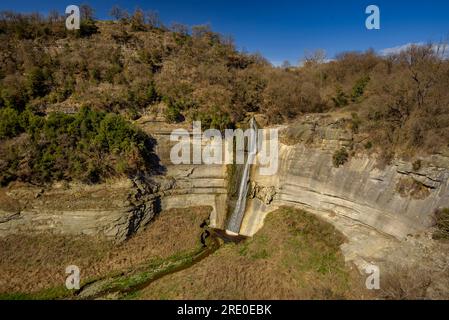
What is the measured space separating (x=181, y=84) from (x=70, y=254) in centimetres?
2474

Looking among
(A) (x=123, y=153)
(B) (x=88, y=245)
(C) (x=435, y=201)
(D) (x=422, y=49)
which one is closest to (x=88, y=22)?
(A) (x=123, y=153)

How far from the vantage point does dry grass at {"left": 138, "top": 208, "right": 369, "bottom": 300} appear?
59.9ft

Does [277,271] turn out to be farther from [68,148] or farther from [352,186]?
[68,148]

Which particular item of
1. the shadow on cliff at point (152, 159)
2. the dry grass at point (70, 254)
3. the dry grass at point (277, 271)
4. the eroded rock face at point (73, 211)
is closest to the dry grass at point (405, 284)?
the dry grass at point (277, 271)

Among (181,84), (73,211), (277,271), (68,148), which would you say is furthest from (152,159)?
(277,271)

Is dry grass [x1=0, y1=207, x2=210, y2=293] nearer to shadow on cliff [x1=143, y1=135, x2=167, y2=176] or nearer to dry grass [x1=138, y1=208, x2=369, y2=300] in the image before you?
dry grass [x1=138, y1=208, x2=369, y2=300]

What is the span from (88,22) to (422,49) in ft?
147

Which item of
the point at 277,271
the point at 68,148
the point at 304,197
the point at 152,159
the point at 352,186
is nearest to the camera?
the point at 277,271

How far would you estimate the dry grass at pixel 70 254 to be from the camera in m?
20.1

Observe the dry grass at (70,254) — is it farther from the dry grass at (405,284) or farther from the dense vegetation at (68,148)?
the dry grass at (405,284)

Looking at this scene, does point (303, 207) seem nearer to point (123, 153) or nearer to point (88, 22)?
point (123, 153)

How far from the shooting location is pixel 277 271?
20.5 meters

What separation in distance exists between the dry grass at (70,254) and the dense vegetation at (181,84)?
5.80 meters

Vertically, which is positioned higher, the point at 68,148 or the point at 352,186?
the point at 68,148
